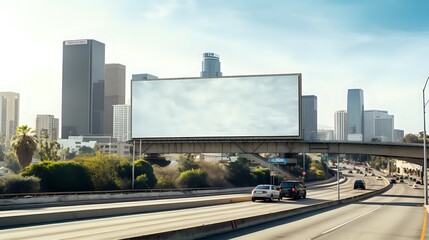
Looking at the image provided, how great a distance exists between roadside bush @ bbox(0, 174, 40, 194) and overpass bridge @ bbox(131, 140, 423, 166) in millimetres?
34863

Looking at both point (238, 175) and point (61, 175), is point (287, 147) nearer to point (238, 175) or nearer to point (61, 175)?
point (238, 175)

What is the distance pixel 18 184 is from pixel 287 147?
2126 inches

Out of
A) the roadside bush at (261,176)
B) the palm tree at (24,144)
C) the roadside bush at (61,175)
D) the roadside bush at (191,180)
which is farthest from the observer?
the roadside bush at (261,176)

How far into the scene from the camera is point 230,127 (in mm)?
94812

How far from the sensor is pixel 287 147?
9381 centimetres

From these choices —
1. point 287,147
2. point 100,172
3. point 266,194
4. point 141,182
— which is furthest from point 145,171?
point 266,194

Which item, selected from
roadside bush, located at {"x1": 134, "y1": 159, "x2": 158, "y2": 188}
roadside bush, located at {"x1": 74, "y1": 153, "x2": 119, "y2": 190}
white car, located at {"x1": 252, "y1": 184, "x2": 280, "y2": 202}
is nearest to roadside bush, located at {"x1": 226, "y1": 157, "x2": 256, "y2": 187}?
roadside bush, located at {"x1": 134, "y1": 159, "x2": 158, "y2": 188}

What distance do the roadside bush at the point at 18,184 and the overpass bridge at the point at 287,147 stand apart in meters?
34.9

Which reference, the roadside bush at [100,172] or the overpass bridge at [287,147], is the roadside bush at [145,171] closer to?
the roadside bush at [100,172]

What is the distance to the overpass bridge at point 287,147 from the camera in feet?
282

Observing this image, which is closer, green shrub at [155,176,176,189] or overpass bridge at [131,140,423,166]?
green shrub at [155,176,176,189]

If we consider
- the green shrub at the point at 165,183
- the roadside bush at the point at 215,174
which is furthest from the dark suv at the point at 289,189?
the roadside bush at the point at 215,174

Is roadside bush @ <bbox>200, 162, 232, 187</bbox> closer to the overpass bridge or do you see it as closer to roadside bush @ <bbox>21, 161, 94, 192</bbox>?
the overpass bridge

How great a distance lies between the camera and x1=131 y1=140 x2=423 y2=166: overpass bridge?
8588 cm
